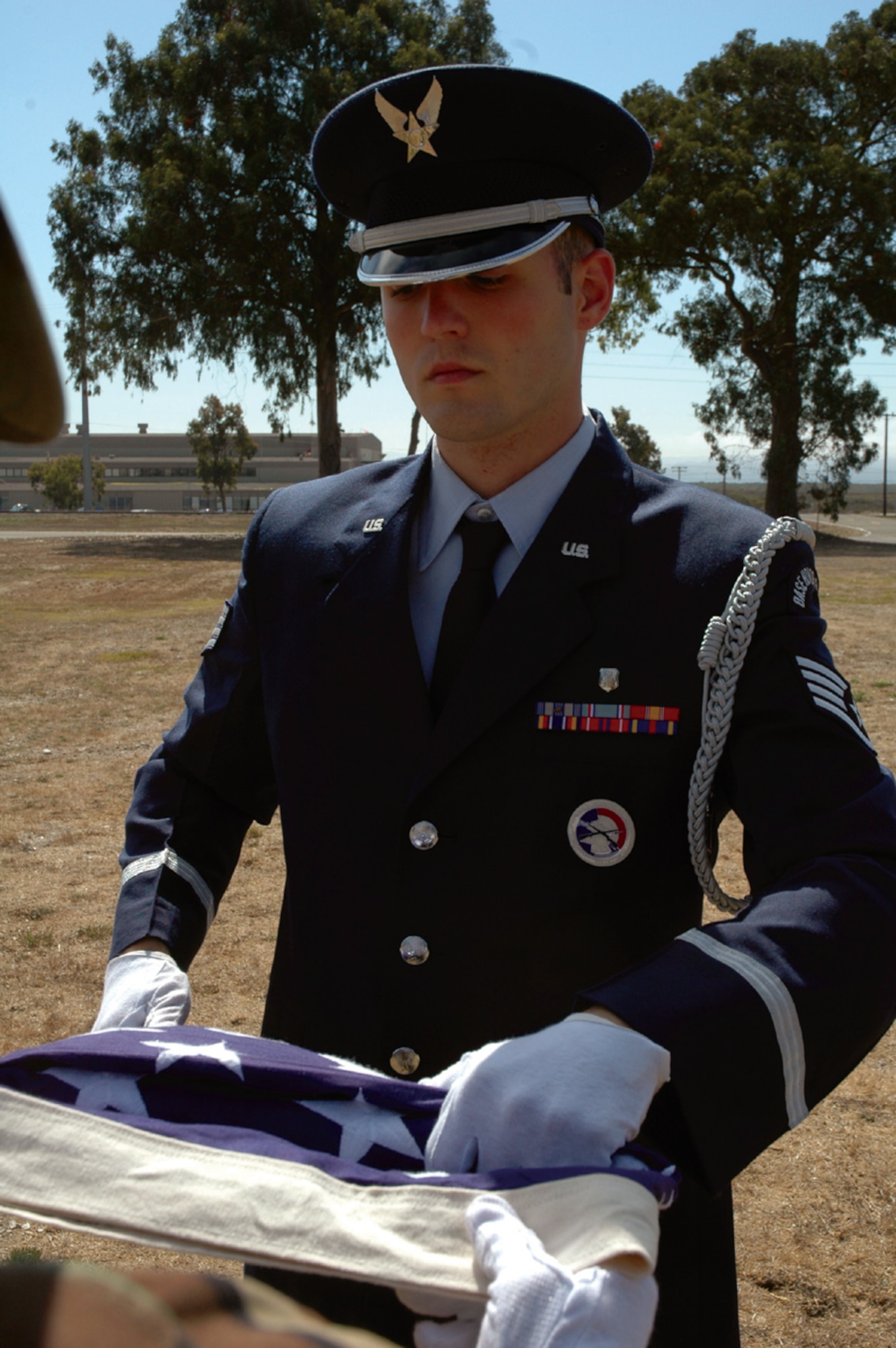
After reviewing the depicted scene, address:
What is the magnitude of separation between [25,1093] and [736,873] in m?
4.58

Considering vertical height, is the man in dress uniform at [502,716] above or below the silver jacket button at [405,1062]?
above

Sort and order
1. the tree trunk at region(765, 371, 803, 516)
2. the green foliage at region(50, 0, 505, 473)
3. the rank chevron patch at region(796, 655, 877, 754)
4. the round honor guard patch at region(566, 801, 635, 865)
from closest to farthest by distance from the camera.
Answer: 1. the rank chevron patch at region(796, 655, 877, 754)
2. the round honor guard patch at region(566, 801, 635, 865)
3. the green foliage at region(50, 0, 505, 473)
4. the tree trunk at region(765, 371, 803, 516)

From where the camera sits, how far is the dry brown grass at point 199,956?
277 centimetres

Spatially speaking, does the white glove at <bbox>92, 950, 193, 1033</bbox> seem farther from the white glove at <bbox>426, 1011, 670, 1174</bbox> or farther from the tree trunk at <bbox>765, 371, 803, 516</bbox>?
the tree trunk at <bbox>765, 371, 803, 516</bbox>

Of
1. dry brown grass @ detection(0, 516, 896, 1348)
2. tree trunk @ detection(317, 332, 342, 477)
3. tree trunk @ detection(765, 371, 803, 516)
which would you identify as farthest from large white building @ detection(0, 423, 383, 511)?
dry brown grass @ detection(0, 516, 896, 1348)

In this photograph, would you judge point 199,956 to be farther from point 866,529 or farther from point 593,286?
point 866,529

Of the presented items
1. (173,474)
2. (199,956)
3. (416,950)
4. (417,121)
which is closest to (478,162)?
(417,121)

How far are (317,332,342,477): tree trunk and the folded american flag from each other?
93.7 ft

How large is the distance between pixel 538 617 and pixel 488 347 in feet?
1.26

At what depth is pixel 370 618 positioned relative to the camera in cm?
181

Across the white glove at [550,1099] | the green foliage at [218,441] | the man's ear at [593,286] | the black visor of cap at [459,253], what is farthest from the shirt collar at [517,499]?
the green foliage at [218,441]

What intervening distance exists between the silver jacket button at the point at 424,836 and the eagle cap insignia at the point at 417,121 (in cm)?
100

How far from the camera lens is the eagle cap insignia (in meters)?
1.77

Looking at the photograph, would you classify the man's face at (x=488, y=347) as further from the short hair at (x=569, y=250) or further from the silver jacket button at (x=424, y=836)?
the silver jacket button at (x=424, y=836)
